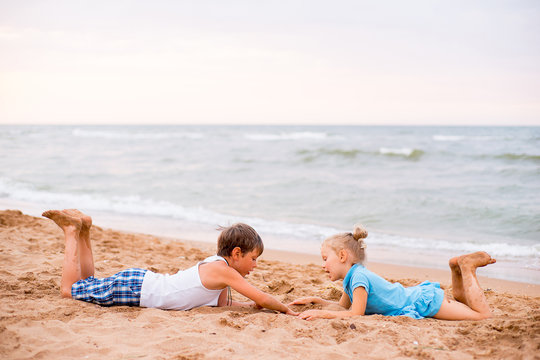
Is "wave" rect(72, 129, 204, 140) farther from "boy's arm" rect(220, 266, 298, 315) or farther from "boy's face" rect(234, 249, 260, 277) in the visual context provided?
"boy's arm" rect(220, 266, 298, 315)

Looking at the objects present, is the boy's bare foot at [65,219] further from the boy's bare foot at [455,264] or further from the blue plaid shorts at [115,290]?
the boy's bare foot at [455,264]

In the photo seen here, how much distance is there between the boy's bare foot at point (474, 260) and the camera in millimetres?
3670

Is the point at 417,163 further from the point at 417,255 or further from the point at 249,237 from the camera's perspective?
the point at 249,237

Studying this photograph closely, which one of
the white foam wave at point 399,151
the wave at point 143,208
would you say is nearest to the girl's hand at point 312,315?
the wave at point 143,208

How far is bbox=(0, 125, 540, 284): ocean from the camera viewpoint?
755cm

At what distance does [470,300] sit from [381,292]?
787 millimetres

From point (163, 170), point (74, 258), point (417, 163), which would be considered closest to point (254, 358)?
point (74, 258)

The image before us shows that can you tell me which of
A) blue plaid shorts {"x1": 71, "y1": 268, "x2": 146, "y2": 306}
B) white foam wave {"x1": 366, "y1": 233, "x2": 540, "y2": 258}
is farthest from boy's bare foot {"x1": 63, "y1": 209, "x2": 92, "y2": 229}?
white foam wave {"x1": 366, "y1": 233, "x2": 540, "y2": 258}

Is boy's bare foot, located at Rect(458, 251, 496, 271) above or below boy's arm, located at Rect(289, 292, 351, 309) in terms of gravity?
above

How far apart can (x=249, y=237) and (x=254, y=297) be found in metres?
0.45

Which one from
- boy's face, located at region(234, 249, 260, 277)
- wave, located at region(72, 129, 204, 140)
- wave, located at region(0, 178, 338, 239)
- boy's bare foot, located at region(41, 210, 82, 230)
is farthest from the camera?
wave, located at region(72, 129, 204, 140)

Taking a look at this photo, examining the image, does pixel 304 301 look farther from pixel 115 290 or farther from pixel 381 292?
pixel 115 290

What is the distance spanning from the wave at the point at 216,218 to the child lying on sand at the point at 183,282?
12.7ft

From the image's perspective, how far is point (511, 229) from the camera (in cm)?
812
